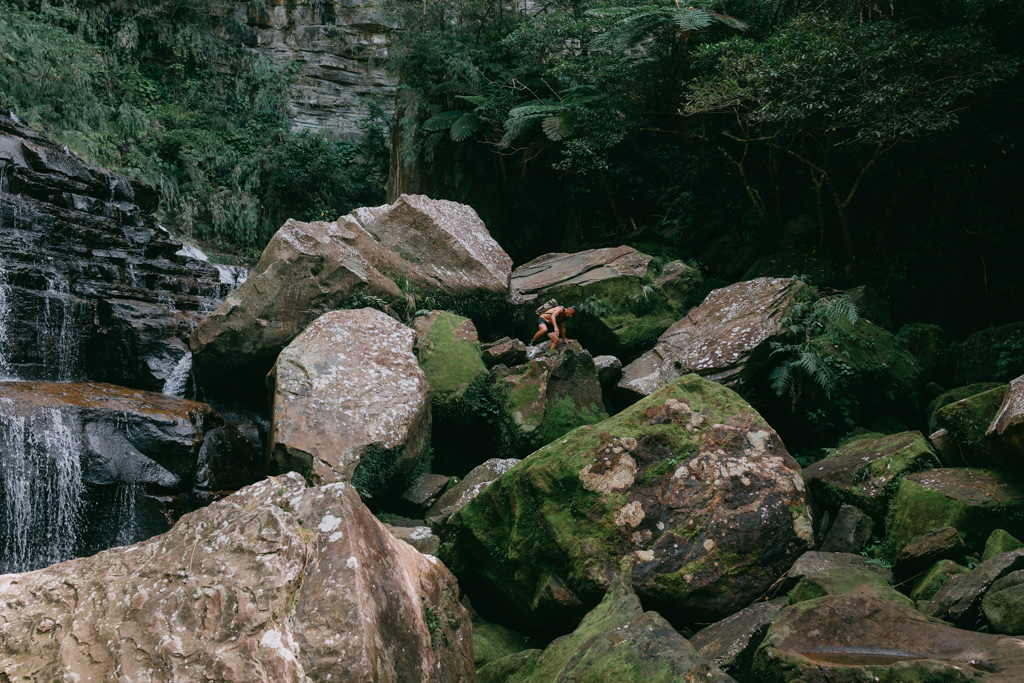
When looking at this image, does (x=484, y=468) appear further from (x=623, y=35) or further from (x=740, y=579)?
(x=623, y=35)

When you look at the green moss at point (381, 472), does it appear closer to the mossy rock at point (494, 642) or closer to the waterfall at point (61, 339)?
the mossy rock at point (494, 642)

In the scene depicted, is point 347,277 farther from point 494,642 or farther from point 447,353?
point 494,642

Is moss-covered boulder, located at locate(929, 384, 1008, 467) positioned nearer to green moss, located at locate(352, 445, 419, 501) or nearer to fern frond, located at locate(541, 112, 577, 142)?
green moss, located at locate(352, 445, 419, 501)

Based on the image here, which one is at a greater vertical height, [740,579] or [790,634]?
[790,634]

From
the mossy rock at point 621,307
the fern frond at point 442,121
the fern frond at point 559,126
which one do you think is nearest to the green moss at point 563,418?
the mossy rock at point 621,307

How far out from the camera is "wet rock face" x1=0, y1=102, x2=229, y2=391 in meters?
7.09

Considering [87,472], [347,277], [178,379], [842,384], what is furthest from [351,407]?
[842,384]

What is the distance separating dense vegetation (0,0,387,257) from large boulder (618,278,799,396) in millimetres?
12368

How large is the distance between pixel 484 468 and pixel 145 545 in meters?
3.43

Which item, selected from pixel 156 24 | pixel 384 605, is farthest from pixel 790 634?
pixel 156 24

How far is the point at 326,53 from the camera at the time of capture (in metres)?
19.8

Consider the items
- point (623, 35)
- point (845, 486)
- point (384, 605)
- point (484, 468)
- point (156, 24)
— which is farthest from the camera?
point (156, 24)

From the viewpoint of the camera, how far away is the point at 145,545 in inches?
100

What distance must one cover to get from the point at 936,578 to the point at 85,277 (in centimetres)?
982
